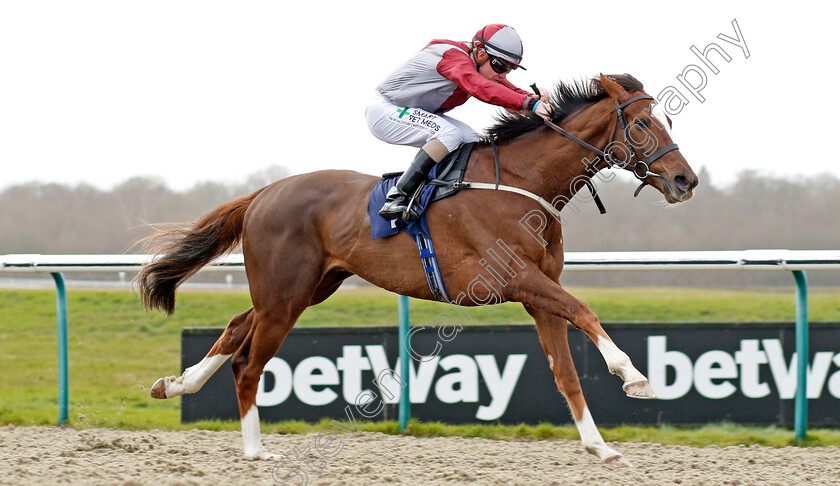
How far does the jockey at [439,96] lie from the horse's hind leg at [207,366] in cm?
115

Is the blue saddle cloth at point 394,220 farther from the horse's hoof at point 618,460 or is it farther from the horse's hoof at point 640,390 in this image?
the horse's hoof at point 618,460

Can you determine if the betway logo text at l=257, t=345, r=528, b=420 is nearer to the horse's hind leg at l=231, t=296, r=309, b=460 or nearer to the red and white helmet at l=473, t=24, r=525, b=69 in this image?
the horse's hind leg at l=231, t=296, r=309, b=460

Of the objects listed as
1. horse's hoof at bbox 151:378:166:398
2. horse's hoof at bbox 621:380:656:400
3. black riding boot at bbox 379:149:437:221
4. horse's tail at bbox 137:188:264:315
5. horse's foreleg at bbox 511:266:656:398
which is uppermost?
black riding boot at bbox 379:149:437:221

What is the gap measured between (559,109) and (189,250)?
2315 mm

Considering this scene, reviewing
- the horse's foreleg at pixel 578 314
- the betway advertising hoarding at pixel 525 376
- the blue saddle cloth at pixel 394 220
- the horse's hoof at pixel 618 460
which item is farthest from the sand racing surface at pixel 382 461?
the blue saddle cloth at pixel 394 220

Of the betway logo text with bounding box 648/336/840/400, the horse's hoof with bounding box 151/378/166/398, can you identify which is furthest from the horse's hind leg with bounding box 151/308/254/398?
the betway logo text with bounding box 648/336/840/400

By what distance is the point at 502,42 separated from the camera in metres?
4.04

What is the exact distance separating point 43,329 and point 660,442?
904 cm

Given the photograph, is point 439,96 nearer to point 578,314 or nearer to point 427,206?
point 427,206

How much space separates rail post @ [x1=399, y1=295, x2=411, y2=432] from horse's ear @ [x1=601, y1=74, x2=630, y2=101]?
1.86m

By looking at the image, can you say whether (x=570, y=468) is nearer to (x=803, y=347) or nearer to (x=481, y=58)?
(x=803, y=347)

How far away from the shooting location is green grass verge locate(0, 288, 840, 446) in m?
7.29

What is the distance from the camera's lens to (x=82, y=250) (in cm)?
1191

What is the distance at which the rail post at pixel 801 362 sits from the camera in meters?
4.71
